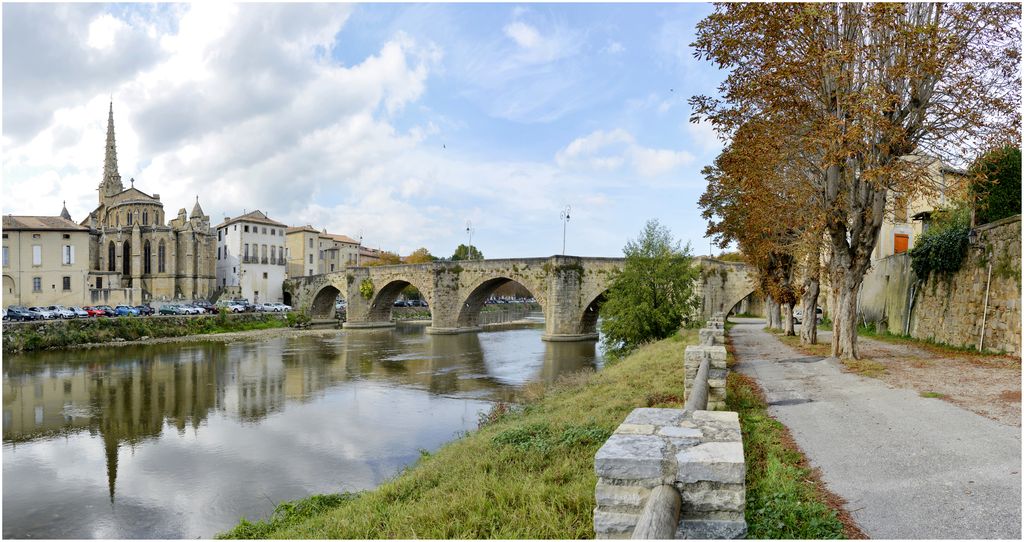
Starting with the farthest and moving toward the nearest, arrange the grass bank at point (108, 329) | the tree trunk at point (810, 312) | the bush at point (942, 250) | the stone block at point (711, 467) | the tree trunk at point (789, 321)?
1. the grass bank at point (108, 329)
2. the tree trunk at point (789, 321)
3. the tree trunk at point (810, 312)
4. the bush at point (942, 250)
5. the stone block at point (711, 467)

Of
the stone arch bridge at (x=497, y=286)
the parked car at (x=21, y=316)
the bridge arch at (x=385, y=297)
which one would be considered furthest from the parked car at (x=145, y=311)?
the bridge arch at (x=385, y=297)

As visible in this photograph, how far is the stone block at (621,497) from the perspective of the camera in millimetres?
3152

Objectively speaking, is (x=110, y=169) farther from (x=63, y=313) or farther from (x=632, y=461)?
(x=632, y=461)

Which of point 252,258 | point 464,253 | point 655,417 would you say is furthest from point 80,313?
point 464,253

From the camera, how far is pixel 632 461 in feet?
10.3

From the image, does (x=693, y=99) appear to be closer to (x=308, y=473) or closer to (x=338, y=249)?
(x=308, y=473)

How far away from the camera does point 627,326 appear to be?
76.5ft

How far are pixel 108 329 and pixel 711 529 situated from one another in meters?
41.6

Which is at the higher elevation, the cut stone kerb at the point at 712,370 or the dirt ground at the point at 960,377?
the cut stone kerb at the point at 712,370

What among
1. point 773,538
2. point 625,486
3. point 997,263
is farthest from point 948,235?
point 625,486

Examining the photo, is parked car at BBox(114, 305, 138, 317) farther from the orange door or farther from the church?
the orange door

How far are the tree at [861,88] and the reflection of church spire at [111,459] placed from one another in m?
14.1

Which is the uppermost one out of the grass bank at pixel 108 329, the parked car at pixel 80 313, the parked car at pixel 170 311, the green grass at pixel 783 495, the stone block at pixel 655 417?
the stone block at pixel 655 417

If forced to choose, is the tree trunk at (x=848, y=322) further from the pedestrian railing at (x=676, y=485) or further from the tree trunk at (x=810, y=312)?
the pedestrian railing at (x=676, y=485)
